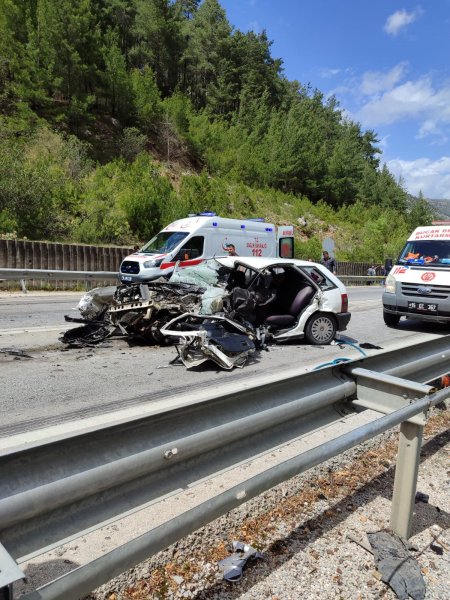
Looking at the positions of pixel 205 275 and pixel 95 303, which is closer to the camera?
pixel 95 303

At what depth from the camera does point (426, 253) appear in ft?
32.4

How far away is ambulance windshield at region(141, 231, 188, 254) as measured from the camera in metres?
14.6

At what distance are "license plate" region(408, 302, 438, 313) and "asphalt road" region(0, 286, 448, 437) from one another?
23.4 inches

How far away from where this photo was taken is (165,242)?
48.9ft

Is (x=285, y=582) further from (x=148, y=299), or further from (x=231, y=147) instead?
(x=231, y=147)

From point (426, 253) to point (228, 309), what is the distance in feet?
17.8

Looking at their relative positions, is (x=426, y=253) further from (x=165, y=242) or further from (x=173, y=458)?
(x=173, y=458)

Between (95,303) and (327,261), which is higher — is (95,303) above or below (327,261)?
below

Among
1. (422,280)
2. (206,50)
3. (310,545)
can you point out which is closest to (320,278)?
(422,280)

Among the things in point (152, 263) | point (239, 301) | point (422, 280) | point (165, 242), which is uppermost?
point (165, 242)

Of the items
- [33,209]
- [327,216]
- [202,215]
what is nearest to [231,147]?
[327,216]

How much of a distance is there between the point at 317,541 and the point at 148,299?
5222mm

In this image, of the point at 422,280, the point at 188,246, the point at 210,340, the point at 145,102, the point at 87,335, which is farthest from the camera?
the point at 145,102

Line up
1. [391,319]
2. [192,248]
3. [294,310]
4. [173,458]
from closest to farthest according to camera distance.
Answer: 1. [173,458]
2. [294,310]
3. [391,319]
4. [192,248]
